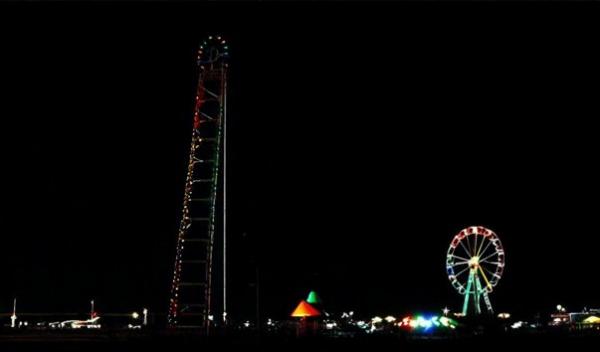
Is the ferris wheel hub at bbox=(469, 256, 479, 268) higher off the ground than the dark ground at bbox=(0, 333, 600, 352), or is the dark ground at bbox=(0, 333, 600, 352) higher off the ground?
the ferris wheel hub at bbox=(469, 256, 479, 268)

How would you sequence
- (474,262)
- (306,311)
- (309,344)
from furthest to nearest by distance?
1. (474,262)
2. (306,311)
3. (309,344)

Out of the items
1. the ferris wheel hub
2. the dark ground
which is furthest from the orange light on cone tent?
the ferris wheel hub

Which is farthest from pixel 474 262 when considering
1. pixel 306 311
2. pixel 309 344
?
pixel 309 344

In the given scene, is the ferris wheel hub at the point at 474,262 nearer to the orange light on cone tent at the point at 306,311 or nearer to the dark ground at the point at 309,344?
the orange light on cone tent at the point at 306,311

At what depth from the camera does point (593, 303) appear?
99562 mm

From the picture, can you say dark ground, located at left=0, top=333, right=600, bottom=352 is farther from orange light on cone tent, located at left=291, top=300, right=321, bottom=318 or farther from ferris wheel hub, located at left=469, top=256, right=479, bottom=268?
ferris wheel hub, located at left=469, top=256, right=479, bottom=268

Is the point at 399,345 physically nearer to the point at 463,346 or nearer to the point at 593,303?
the point at 463,346

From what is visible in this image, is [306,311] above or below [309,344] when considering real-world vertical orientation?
above

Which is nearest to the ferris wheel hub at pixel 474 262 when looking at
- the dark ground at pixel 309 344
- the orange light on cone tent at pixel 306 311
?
the orange light on cone tent at pixel 306 311

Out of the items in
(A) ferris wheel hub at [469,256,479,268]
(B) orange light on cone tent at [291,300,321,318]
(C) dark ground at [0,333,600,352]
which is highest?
(A) ferris wheel hub at [469,256,479,268]

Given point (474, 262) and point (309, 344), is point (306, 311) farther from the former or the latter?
point (474, 262)

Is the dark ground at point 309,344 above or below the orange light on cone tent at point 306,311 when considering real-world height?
below

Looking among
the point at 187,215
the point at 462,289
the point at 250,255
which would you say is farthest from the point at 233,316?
the point at 250,255

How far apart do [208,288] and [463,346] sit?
11.0 metres
